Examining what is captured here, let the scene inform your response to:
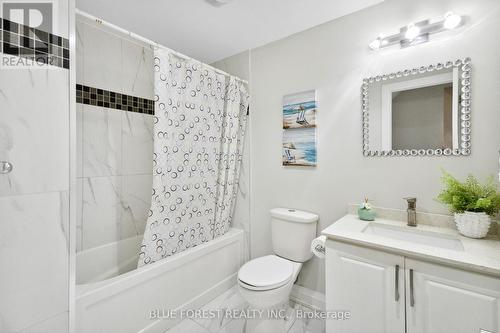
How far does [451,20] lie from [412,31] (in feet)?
0.61

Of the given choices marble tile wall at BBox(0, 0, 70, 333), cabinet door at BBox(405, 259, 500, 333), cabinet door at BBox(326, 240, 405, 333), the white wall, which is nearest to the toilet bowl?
cabinet door at BBox(326, 240, 405, 333)

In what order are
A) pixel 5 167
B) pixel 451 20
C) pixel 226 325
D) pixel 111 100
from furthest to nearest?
pixel 111 100, pixel 226 325, pixel 451 20, pixel 5 167

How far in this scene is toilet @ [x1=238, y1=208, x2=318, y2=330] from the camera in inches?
58.9

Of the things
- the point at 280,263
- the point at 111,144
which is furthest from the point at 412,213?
the point at 111,144

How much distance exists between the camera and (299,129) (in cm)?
202

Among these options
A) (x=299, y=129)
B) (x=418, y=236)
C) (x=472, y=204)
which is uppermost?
(x=299, y=129)

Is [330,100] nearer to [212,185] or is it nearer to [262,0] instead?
[262,0]

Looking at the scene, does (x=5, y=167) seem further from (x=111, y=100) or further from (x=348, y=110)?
(x=348, y=110)

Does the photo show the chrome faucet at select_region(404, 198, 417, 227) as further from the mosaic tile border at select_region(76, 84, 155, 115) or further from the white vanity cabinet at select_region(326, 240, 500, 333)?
the mosaic tile border at select_region(76, 84, 155, 115)

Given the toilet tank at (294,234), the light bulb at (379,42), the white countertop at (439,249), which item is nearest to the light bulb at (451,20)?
the light bulb at (379,42)

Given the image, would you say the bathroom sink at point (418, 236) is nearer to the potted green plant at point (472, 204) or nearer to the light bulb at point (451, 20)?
the potted green plant at point (472, 204)

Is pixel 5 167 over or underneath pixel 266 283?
over

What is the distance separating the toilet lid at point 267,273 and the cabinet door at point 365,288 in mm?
338

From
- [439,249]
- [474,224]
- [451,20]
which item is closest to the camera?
[439,249]
